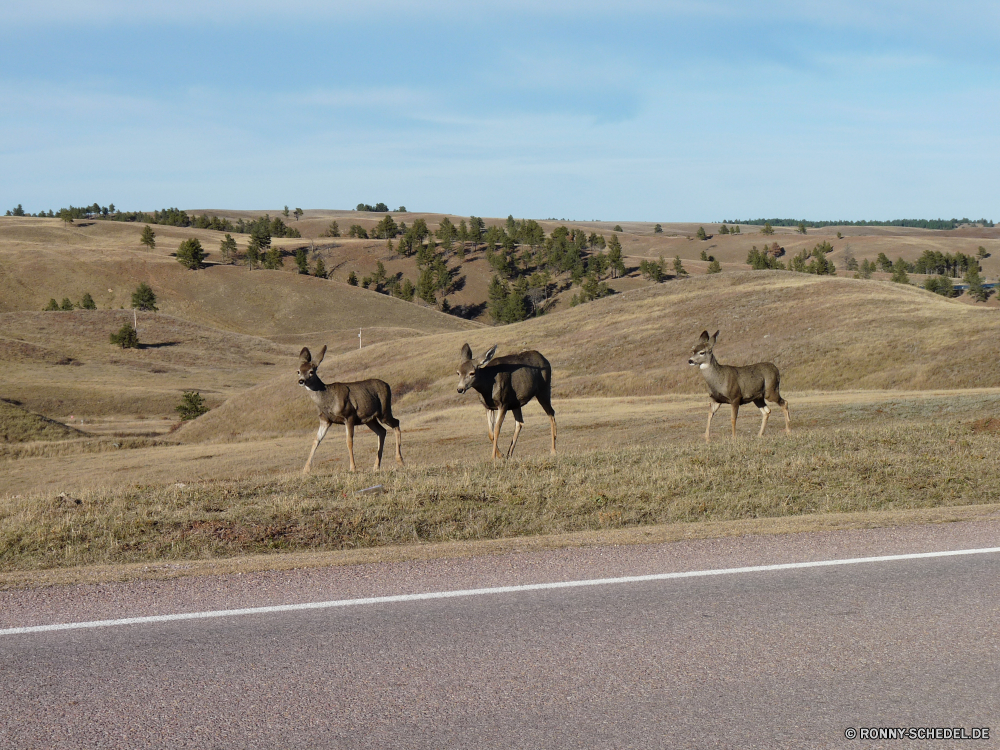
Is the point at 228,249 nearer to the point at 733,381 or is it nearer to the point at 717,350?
the point at 717,350

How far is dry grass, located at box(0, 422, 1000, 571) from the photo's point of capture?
43.5ft

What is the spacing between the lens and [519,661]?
7059 millimetres

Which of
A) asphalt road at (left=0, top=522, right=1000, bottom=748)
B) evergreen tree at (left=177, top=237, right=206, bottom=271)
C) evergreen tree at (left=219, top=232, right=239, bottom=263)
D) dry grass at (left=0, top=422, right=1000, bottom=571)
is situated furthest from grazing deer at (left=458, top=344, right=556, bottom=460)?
evergreen tree at (left=219, top=232, right=239, bottom=263)

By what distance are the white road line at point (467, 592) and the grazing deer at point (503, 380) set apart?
10.8 meters

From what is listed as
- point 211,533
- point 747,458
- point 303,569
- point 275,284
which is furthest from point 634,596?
point 275,284

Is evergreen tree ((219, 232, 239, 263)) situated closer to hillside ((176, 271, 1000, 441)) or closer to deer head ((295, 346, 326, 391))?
hillside ((176, 271, 1000, 441))

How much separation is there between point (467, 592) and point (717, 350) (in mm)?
53900

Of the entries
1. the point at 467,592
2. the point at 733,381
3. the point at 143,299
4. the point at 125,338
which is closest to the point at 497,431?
the point at 733,381

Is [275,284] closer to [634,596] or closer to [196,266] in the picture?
[196,266]

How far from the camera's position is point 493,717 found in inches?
239

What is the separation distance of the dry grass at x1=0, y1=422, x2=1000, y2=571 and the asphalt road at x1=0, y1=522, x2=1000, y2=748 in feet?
12.9

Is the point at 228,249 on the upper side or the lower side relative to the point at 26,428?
upper

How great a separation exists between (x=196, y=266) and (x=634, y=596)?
584 feet

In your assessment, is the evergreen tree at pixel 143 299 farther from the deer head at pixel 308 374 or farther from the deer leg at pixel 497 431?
the deer leg at pixel 497 431
